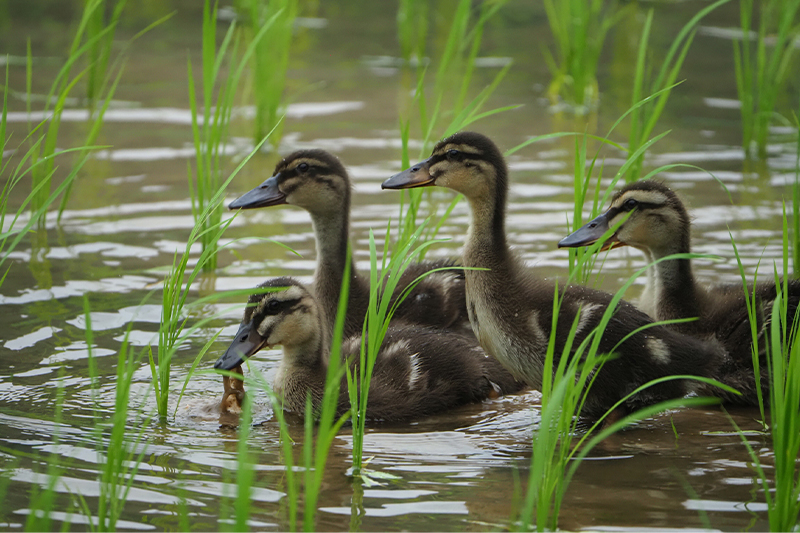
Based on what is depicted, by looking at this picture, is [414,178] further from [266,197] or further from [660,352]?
[660,352]

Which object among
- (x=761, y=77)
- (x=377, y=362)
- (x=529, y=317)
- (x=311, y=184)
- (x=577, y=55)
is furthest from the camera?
(x=577, y=55)

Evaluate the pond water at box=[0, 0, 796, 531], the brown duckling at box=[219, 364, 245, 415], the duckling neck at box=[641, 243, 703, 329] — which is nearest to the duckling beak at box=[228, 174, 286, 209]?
the pond water at box=[0, 0, 796, 531]

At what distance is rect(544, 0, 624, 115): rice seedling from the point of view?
8914 mm

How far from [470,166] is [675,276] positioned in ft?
3.68

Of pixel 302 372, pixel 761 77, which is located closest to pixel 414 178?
pixel 302 372

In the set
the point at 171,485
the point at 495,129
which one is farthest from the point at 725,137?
the point at 171,485

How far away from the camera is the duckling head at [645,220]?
4.91 m

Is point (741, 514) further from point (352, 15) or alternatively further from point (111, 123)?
point (352, 15)

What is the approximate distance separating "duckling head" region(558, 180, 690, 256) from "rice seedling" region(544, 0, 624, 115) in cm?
418

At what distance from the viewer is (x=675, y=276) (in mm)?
4949

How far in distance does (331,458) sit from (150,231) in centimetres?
344

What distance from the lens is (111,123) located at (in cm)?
936

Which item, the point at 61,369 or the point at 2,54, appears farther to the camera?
the point at 2,54

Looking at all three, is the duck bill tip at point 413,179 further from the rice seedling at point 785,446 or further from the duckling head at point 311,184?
the rice seedling at point 785,446
